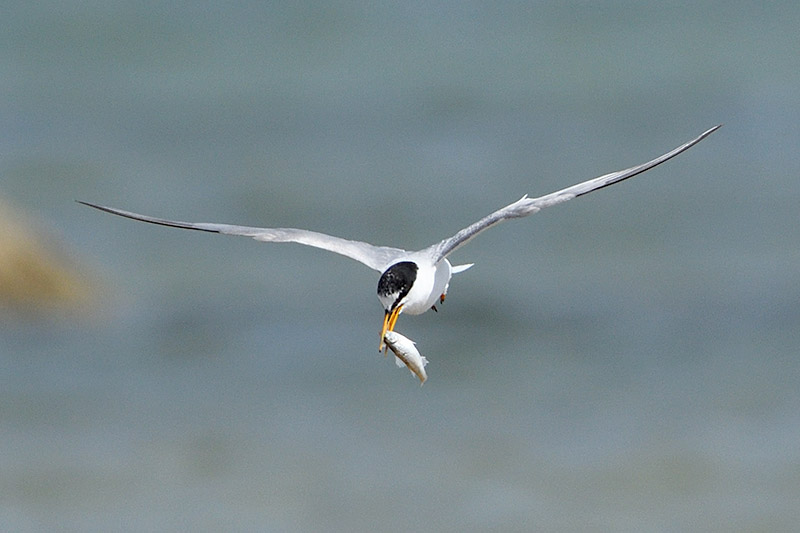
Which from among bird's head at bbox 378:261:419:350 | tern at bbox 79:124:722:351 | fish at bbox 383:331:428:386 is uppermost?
tern at bbox 79:124:722:351

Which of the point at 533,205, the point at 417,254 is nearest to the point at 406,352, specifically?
the point at 417,254

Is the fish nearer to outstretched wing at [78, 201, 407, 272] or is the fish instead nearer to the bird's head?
the bird's head

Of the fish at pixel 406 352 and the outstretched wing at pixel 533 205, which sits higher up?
the outstretched wing at pixel 533 205

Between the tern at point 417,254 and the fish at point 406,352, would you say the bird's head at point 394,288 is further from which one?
the fish at point 406,352

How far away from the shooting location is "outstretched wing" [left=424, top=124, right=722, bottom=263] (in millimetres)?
8000

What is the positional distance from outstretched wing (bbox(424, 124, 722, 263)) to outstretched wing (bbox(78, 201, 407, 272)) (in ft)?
Result: 1.04

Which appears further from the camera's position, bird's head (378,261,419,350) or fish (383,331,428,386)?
bird's head (378,261,419,350)

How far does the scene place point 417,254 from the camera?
331 inches

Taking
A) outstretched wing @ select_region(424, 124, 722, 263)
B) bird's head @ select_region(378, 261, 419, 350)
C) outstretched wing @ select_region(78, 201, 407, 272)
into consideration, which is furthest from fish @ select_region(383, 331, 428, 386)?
outstretched wing @ select_region(78, 201, 407, 272)

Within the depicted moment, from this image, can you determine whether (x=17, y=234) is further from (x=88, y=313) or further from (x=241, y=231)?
(x=241, y=231)

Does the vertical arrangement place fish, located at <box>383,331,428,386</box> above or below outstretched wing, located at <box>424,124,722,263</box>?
below

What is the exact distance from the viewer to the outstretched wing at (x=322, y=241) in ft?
27.9

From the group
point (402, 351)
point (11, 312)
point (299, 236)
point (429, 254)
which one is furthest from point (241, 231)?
point (11, 312)

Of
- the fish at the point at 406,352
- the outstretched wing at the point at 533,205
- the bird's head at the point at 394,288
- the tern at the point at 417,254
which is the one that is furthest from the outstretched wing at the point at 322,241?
the fish at the point at 406,352
